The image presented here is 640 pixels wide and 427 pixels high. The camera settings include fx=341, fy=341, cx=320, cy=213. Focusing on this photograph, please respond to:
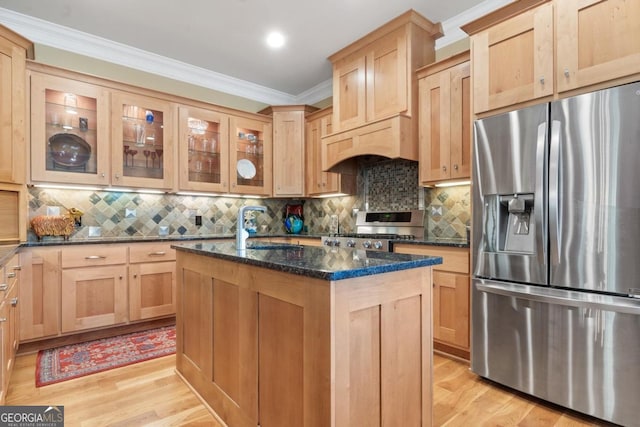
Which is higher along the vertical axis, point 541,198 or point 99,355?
point 541,198

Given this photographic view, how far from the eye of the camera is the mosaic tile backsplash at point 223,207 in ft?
10.7

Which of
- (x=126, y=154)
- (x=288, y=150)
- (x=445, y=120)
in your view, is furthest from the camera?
(x=288, y=150)

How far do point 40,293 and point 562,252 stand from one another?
3831 mm

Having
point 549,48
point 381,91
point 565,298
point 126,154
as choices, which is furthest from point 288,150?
point 565,298

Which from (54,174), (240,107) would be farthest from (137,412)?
(240,107)

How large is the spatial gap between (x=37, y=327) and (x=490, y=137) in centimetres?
378

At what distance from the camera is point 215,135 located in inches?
Answer: 163

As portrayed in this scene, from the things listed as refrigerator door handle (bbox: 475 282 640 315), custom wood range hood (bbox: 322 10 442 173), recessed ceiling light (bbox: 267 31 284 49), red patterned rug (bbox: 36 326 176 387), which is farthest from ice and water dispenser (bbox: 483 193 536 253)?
red patterned rug (bbox: 36 326 176 387)

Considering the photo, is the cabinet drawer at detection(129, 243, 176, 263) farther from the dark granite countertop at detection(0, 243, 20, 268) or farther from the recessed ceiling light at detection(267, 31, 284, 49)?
the recessed ceiling light at detection(267, 31, 284, 49)

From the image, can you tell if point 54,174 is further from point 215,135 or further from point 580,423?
point 580,423

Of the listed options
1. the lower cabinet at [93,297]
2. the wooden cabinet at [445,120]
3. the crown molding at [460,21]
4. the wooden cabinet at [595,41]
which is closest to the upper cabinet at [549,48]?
the wooden cabinet at [595,41]

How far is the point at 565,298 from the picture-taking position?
6.23 ft

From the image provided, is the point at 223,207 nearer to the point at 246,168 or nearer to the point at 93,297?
the point at 246,168

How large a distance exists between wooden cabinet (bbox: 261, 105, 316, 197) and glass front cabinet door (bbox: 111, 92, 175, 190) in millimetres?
1324
